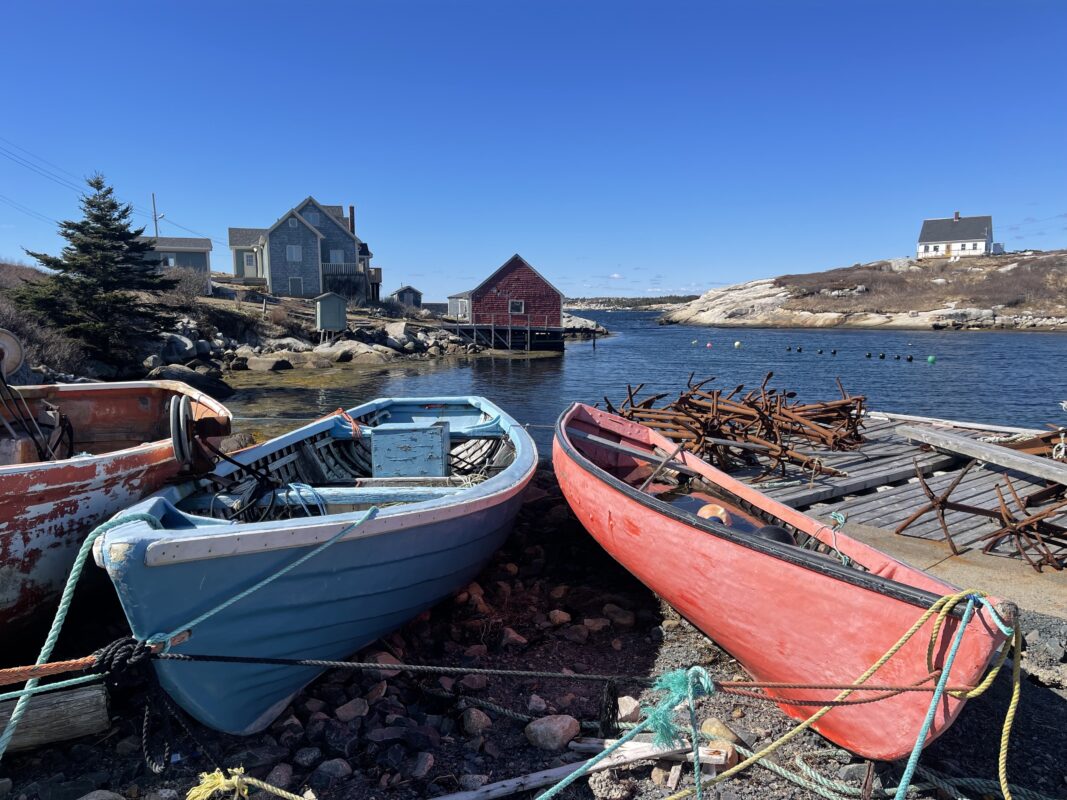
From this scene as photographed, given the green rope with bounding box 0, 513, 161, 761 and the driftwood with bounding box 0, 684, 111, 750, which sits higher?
the green rope with bounding box 0, 513, 161, 761

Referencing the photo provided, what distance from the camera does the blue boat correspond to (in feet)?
12.1

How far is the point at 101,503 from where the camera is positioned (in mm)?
4871

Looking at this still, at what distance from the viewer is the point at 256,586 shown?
393cm

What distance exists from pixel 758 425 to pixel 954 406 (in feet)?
63.7

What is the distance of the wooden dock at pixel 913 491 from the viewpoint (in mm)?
7254

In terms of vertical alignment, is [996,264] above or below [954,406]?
above

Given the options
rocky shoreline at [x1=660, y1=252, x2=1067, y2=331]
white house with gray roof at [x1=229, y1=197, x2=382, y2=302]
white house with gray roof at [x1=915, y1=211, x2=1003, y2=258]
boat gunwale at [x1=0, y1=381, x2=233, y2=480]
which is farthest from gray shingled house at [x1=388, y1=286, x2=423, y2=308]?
white house with gray roof at [x1=915, y1=211, x2=1003, y2=258]

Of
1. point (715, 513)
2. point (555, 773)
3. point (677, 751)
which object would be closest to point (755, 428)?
point (715, 513)

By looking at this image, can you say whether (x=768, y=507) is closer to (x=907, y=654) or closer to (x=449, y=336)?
(x=907, y=654)

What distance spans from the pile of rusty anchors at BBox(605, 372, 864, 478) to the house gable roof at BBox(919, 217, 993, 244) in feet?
391

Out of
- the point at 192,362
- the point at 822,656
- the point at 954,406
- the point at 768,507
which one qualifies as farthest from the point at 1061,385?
the point at 192,362

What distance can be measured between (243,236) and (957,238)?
361 feet

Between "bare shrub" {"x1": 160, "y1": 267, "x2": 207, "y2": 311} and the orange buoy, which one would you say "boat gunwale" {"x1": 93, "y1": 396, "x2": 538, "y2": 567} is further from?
"bare shrub" {"x1": 160, "y1": 267, "x2": 207, "y2": 311}

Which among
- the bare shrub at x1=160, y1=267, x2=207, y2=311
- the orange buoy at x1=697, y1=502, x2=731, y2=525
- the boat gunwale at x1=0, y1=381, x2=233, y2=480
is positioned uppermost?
the bare shrub at x1=160, y1=267, x2=207, y2=311
